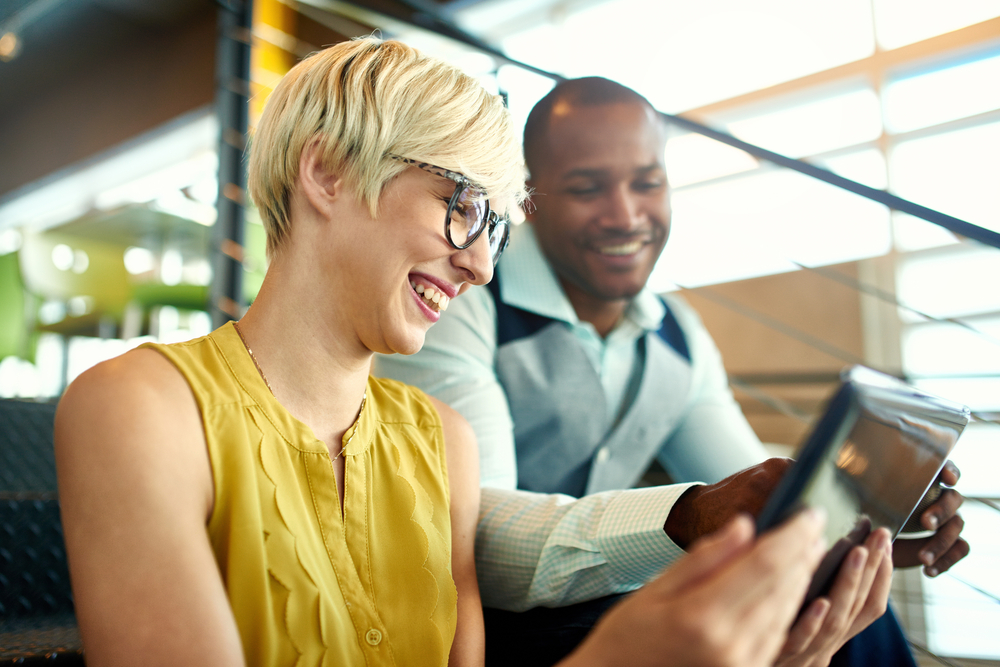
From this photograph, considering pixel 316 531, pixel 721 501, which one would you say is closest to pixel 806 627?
pixel 721 501

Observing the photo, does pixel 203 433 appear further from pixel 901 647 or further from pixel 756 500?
pixel 901 647

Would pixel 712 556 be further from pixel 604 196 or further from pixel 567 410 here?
pixel 604 196

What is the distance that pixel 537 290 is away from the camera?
1.55 metres

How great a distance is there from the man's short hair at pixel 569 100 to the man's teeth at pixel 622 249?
236 millimetres

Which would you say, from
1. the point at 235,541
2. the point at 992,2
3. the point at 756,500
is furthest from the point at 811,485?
the point at 992,2

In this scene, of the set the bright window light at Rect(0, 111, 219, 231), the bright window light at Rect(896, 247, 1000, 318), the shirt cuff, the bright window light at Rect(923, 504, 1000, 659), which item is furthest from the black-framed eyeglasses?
the bright window light at Rect(0, 111, 219, 231)

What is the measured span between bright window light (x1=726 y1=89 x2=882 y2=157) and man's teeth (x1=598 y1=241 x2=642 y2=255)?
3.18 m

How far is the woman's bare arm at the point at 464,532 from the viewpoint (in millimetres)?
989

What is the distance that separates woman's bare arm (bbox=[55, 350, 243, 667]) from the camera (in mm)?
658

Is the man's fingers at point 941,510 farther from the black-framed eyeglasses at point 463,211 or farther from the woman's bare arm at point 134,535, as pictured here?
the woman's bare arm at point 134,535

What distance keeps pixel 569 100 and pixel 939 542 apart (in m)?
1.04

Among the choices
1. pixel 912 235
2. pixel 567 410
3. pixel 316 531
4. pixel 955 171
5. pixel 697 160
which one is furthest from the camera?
pixel 697 160

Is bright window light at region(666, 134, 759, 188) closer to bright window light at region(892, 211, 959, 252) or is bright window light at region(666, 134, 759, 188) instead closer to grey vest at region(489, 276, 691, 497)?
bright window light at region(892, 211, 959, 252)

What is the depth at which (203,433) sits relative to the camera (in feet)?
2.55
